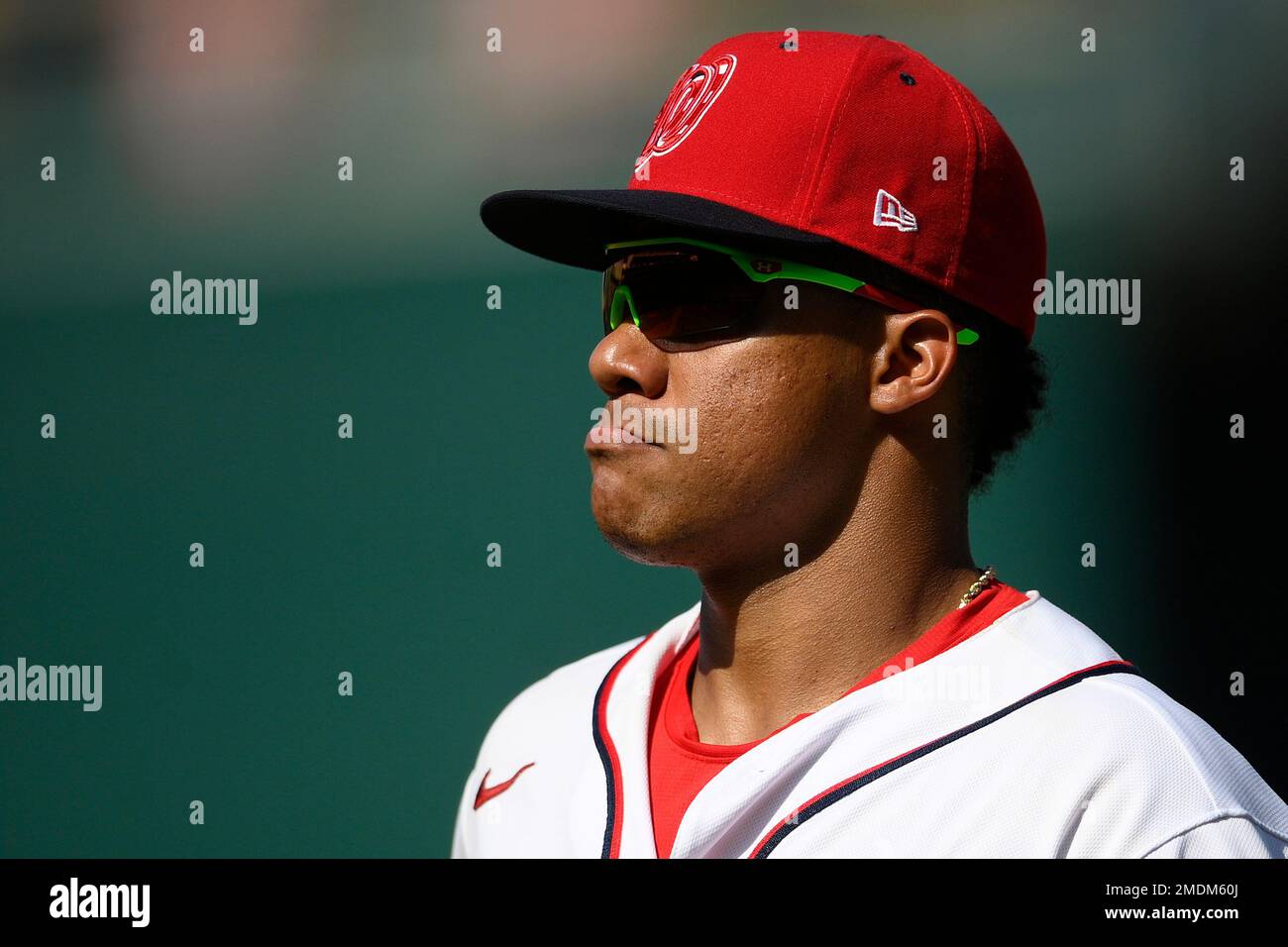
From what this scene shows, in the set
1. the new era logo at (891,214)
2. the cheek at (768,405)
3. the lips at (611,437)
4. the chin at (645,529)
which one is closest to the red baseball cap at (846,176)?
the new era logo at (891,214)

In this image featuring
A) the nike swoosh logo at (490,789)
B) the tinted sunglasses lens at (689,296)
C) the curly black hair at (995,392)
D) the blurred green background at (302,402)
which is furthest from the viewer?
the blurred green background at (302,402)

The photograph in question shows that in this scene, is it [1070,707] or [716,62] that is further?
[716,62]

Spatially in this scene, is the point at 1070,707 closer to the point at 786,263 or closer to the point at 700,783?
the point at 700,783

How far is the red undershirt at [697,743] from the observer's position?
1.83 m

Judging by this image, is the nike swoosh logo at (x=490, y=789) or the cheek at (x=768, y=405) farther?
the nike swoosh logo at (x=490, y=789)

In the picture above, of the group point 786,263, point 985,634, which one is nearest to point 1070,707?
point 985,634

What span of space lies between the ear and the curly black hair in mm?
40

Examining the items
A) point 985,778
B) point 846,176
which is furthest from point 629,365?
point 985,778

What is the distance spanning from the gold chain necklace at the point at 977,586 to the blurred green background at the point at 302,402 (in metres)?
1.10

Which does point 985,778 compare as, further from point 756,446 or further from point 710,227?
point 710,227

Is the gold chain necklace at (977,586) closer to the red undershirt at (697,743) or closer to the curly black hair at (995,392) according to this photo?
the red undershirt at (697,743)
